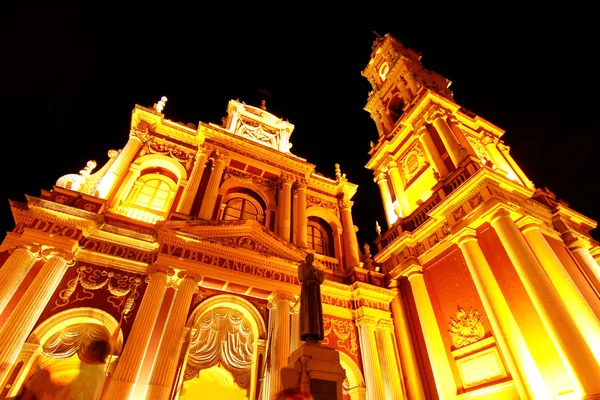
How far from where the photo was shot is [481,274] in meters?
9.84

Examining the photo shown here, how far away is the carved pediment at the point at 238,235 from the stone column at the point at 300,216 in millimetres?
1338

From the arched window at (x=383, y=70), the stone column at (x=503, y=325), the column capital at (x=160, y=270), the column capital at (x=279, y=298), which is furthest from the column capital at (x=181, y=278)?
the arched window at (x=383, y=70)

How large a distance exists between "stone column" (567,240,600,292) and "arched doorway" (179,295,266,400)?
34.0 ft

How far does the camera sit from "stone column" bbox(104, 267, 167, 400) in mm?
7336

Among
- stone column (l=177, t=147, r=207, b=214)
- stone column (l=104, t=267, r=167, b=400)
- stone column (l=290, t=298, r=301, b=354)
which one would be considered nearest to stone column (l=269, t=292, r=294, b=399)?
stone column (l=290, t=298, r=301, b=354)

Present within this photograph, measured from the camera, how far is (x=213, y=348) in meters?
9.47

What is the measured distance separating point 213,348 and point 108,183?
6.29m

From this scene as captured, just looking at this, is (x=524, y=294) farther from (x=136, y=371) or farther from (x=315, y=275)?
(x=136, y=371)

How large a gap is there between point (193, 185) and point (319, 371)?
28.2ft

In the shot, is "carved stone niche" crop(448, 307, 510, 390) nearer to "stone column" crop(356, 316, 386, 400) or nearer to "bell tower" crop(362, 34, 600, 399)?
"bell tower" crop(362, 34, 600, 399)

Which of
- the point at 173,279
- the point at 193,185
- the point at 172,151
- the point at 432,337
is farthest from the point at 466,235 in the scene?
the point at 172,151

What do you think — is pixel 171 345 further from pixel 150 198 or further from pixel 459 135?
pixel 459 135

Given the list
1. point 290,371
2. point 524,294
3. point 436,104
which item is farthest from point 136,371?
point 436,104

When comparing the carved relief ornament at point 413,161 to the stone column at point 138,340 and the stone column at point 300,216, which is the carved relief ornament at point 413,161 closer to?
the stone column at point 300,216
